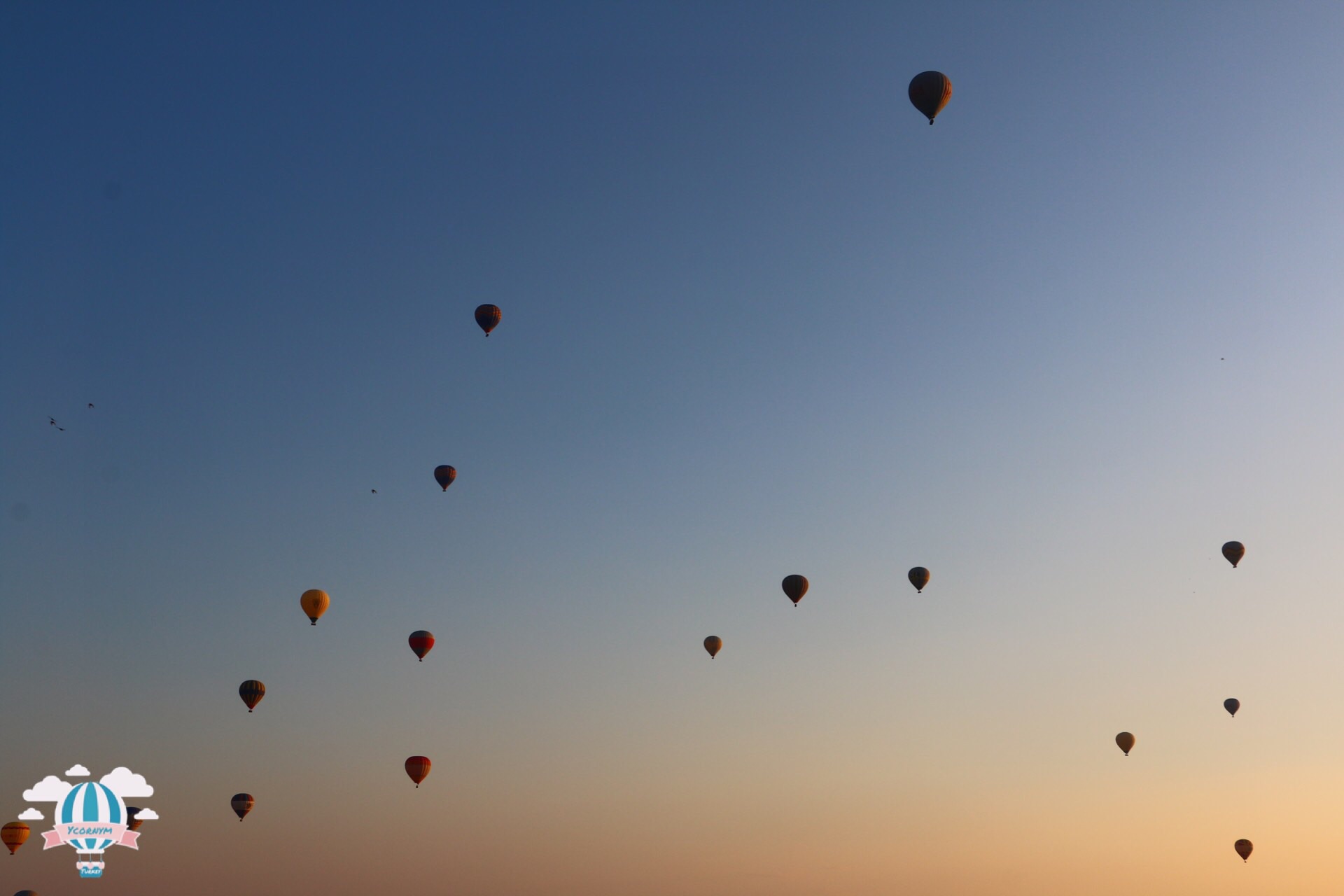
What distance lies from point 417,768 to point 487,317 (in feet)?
69.8

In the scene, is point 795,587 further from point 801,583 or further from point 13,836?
point 13,836

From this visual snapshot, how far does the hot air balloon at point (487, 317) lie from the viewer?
169ft

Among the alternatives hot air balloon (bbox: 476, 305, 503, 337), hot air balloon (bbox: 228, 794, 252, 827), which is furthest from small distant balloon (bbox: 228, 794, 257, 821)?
hot air balloon (bbox: 476, 305, 503, 337)

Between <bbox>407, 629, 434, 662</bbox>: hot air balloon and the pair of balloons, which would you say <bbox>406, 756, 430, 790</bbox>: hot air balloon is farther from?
the pair of balloons

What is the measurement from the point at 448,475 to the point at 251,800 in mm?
19209

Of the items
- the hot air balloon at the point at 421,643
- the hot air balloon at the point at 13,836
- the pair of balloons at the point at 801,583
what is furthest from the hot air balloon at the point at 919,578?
the hot air balloon at the point at 13,836

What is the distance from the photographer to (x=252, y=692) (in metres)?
52.5

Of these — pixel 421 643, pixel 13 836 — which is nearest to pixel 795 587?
pixel 421 643

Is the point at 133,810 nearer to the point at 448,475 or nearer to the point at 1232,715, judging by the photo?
the point at 448,475

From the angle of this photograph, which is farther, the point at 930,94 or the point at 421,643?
the point at 421,643

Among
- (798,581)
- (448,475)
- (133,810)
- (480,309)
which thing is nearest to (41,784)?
(133,810)

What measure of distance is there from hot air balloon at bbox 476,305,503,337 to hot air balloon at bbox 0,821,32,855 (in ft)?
115

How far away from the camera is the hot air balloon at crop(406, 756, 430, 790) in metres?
54.9

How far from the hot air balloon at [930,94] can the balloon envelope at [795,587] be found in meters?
23.8
